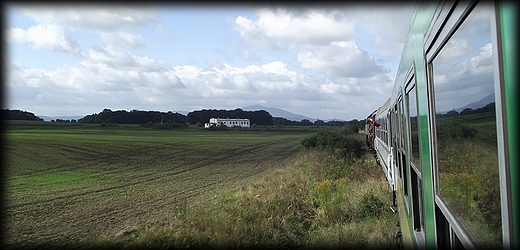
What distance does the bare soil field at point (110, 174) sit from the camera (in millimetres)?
11508

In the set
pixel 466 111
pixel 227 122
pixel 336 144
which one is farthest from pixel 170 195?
pixel 227 122

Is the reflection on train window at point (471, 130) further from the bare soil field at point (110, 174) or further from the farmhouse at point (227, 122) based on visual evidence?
the farmhouse at point (227, 122)

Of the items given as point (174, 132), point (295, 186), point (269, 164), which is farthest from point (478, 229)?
point (174, 132)

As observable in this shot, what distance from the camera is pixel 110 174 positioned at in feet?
70.7

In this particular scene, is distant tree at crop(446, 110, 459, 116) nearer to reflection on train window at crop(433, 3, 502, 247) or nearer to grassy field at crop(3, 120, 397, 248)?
reflection on train window at crop(433, 3, 502, 247)

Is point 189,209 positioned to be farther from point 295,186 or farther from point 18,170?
point 18,170

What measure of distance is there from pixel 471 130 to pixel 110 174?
22266 mm

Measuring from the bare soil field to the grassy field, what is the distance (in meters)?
0.06

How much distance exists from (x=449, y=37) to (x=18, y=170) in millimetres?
21746

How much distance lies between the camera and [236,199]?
38.1 feet

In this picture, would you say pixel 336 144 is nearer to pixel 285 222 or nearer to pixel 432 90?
pixel 285 222

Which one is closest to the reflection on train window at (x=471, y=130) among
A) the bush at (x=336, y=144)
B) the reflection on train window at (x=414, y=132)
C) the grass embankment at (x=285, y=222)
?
the reflection on train window at (x=414, y=132)

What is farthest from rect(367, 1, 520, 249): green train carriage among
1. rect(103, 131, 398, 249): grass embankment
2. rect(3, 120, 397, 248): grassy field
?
rect(3, 120, 397, 248): grassy field

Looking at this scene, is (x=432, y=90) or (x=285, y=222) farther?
(x=285, y=222)
